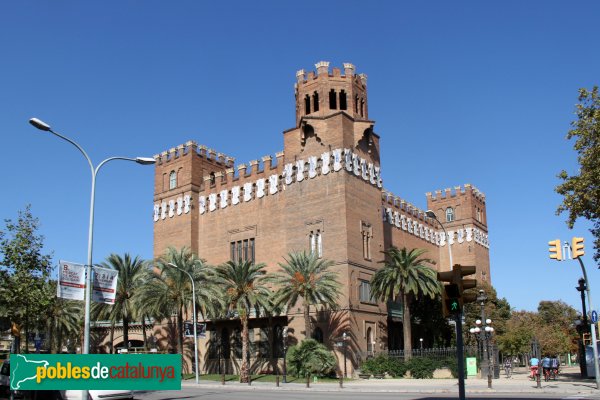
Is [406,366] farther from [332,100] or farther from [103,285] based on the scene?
[103,285]

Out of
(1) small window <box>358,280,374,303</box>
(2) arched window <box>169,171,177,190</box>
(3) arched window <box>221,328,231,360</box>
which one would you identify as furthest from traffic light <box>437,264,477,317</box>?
(2) arched window <box>169,171,177,190</box>

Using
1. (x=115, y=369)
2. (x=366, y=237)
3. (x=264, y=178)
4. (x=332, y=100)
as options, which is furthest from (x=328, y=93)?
(x=115, y=369)

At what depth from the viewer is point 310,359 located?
4166cm

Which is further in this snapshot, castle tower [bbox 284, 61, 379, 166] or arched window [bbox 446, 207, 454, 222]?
arched window [bbox 446, 207, 454, 222]

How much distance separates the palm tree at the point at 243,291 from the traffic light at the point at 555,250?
22.0 metres

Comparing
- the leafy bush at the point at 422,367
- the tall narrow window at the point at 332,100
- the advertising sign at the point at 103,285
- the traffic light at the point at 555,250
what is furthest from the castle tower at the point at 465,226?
the advertising sign at the point at 103,285

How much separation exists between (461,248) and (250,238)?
28297 mm

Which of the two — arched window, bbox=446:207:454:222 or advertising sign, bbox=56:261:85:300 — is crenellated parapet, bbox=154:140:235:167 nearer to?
arched window, bbox=446:207:454:222

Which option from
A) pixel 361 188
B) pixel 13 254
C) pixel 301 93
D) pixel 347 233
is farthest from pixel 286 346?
pixel 13 254

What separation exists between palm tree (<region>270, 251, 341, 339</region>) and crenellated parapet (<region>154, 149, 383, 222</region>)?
8633 millimetres

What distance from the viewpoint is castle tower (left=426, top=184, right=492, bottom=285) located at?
236ft

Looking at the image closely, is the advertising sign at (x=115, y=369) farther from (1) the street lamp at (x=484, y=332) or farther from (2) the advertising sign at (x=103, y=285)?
(1) the street lamp at (x=484, y=332)

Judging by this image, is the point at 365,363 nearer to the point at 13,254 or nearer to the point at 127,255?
the point at 127,255

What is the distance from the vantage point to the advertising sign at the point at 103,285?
1766cm
